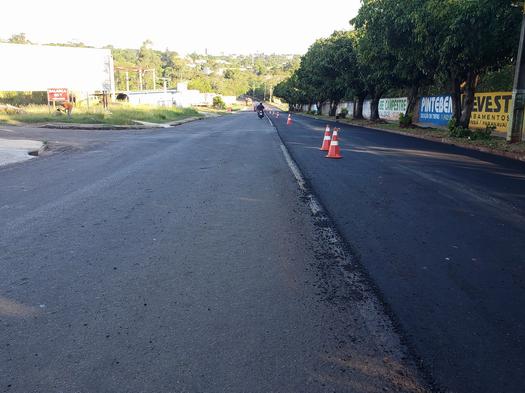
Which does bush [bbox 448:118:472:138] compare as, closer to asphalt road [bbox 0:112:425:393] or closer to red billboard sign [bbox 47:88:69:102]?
asphalt road [bbox 0:112:425:393]

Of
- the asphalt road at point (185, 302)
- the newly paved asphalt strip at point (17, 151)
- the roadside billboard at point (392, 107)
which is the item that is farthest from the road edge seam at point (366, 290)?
the roadside billboard at point (392, 107)

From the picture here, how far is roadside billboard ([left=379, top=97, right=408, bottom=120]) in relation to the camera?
121 feet

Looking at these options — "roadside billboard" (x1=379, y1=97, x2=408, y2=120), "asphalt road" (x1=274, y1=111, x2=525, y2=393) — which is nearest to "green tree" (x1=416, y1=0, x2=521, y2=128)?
"asphalt road" (x1=274, y1=111, x2=525, y2=393)

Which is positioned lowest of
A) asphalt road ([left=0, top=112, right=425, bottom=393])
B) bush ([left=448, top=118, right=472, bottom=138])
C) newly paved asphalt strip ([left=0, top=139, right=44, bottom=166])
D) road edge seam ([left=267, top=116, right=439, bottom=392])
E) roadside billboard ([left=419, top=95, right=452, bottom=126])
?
newly paved asphalt strip ([left=0, top=139, right=44, bottom=166])

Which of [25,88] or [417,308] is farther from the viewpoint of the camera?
[25,88]

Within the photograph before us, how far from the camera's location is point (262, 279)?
13.4ft

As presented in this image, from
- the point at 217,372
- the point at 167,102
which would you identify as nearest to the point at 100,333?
the point at 217,372

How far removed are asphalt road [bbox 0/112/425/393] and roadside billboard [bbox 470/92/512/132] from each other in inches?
752

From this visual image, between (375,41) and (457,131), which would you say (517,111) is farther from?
(375,41)

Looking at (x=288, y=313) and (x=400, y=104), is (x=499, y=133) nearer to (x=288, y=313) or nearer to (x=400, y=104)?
(x=400, y=104)

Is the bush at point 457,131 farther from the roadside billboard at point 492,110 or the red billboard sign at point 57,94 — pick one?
the red billboard sign at point 57,94

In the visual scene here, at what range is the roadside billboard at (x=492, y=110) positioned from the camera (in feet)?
72.8

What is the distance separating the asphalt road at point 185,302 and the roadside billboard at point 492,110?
62.7ft

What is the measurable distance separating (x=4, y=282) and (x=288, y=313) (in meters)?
2.49
